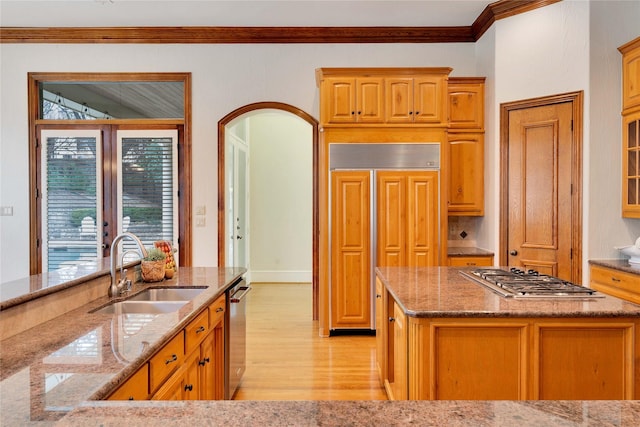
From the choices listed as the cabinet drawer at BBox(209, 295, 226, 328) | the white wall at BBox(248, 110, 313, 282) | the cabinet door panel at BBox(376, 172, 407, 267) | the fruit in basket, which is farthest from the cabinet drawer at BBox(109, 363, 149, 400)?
the white wall at BBox(248, 110, 313, 282)

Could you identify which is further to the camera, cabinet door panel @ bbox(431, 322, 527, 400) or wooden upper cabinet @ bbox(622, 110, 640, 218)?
wooden upper cabinet @ bbox(622, 110, 640, 218)

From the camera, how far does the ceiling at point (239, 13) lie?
13.1 feet

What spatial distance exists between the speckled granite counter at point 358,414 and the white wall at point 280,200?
602 cm

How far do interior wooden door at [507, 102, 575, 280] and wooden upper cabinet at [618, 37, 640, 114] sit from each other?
410mm

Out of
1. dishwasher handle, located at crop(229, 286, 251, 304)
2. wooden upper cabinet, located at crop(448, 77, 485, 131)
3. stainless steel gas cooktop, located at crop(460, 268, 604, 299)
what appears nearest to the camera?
stainless steel gas cooktop, located at crop(460, 268, 604, 299)

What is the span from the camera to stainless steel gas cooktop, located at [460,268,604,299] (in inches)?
80.5

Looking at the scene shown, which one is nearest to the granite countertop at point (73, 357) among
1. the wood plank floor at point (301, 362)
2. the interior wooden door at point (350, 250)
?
the wood plank floor at point (301, 362)

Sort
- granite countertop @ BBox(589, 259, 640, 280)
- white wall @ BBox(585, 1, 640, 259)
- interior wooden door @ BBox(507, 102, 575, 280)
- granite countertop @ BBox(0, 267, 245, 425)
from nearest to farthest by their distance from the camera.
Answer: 1. granite countertop @ BBox(0, 267, 245, 425)
2. granite countertop @ BBox(589, 259, 640, 280)
3. white wall @ BBox(585, 1, 640, 259)
4. interior wooden door @ BBox(507, 102, 575, 280)

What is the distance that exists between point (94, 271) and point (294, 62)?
10.8ft

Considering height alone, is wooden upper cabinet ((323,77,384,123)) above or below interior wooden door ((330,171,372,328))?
above

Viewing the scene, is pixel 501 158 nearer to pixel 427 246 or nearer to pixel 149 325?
pixel 427 246

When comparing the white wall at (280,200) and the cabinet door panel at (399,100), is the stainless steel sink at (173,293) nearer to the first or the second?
the cabinet door panel at (399,100)

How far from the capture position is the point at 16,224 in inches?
182

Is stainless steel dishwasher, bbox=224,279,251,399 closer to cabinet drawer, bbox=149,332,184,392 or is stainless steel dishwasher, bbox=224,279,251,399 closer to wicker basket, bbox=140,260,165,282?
wicker basket, bbox=140,260,165,282
